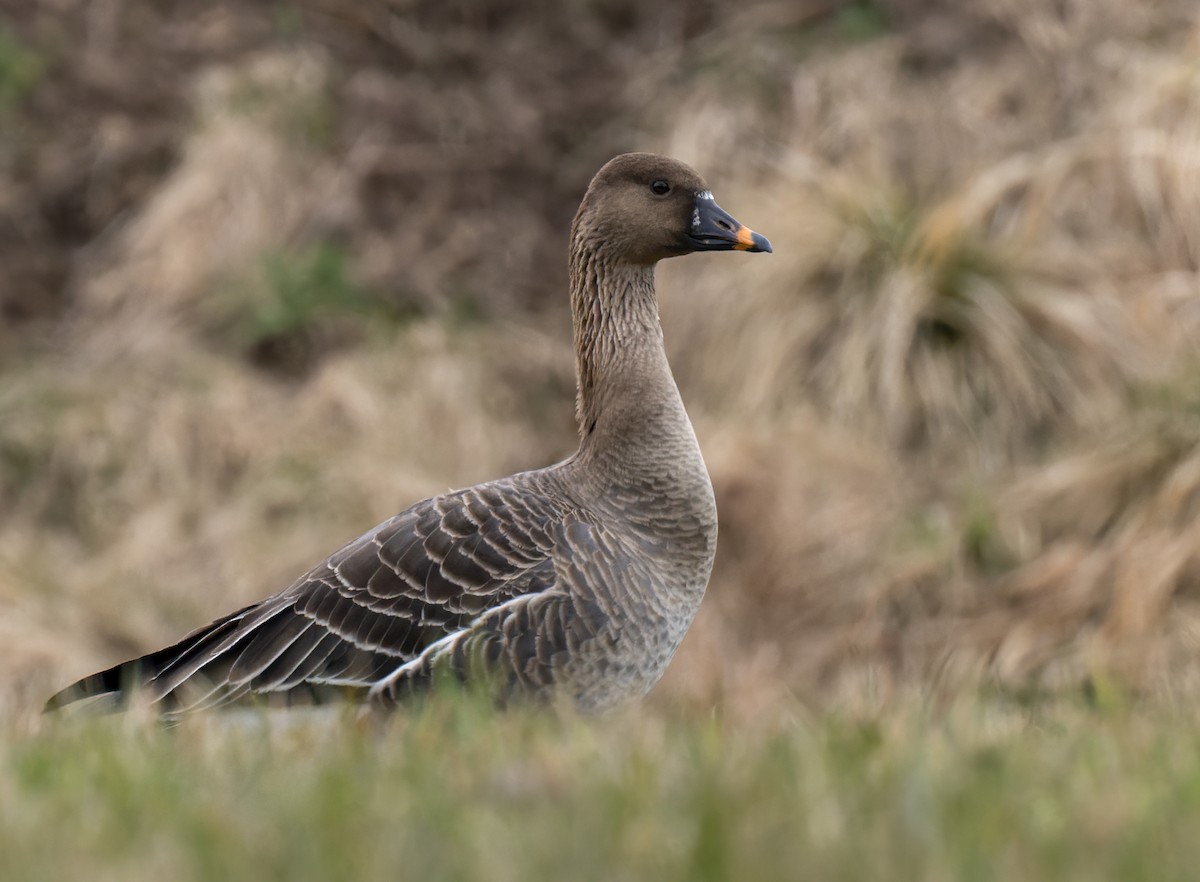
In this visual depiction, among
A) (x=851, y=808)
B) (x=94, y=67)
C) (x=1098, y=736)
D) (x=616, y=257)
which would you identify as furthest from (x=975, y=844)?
(x=94, y=67)

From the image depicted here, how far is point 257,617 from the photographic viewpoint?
16.9 ft

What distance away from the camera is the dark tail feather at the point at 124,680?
4809 mm

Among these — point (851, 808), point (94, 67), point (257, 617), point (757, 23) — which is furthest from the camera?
point (94, 67)

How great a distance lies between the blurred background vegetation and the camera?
8.46 m

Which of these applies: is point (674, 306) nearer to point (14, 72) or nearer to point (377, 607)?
point (14, 72)

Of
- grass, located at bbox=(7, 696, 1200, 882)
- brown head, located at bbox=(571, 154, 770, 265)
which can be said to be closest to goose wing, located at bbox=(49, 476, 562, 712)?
brown head, located at bbox=(571, 154, 770, 265)

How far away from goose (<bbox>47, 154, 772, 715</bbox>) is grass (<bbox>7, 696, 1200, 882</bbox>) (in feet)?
3.26

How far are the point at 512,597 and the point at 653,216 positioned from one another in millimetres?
1495

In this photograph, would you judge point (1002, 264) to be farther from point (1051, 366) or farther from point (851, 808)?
point (851, 808)

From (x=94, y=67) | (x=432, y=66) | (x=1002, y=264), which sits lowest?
(x=1002, y=264)

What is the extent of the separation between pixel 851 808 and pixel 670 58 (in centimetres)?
928

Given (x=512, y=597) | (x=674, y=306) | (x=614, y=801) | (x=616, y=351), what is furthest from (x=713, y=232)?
(x=674, y=306)

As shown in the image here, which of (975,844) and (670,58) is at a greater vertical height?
(670,58)

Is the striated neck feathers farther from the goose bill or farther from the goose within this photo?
the goose bill
